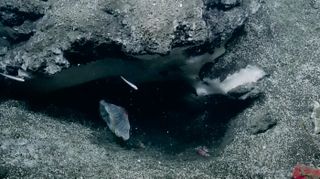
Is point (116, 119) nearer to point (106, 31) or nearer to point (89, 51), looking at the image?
point (89, 51)

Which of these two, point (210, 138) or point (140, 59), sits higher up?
point (140, 59)

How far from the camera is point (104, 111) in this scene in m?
4.73

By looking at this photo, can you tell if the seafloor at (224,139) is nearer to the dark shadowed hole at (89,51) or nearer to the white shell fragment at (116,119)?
the white shell fragment at (116,119)

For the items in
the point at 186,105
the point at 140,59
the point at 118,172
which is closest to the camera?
the point at 118,172

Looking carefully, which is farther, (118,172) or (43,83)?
(43,83)

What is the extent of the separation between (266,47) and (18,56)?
4.14 meters

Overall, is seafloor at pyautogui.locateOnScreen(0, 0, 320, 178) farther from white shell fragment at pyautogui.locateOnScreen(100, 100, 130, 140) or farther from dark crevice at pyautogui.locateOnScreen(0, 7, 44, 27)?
dark crevice at pyautogui.locateOnScreen(0, 7, 44, 27)

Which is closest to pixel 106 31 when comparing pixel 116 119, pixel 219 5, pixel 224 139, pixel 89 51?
pixel 89 51

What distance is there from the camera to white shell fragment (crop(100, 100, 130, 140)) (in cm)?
461

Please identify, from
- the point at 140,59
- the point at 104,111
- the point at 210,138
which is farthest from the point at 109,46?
the point at 210,138

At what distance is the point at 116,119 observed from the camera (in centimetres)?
468

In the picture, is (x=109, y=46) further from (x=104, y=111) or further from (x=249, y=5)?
(x=249, y=5)

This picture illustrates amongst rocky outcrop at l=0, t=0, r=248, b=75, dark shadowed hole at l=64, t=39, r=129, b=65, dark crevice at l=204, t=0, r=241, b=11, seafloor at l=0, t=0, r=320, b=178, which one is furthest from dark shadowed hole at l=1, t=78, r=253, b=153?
dark crevice at l=204, t=0, r=241, b=11

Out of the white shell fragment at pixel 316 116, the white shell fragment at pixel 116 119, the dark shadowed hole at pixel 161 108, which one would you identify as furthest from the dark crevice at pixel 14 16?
the white shell fragment at pixel 316 116
